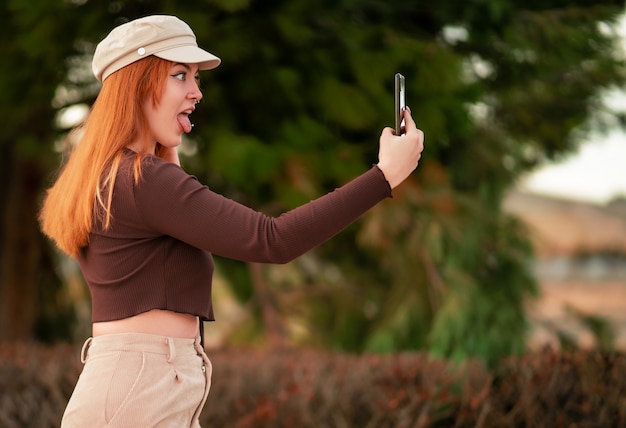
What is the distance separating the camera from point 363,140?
6.19m

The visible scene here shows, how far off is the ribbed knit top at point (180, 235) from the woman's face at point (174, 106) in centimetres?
10

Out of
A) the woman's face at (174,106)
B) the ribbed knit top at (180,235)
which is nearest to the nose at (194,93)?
the woman's face at (174,106)

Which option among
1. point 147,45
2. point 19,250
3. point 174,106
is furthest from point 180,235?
point 19,250

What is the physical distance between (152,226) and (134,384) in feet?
1.19

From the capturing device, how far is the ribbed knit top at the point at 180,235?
73.9 inches

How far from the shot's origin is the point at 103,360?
2014 mm

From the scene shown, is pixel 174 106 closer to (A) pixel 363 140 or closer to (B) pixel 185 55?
(B) pixel 185 55

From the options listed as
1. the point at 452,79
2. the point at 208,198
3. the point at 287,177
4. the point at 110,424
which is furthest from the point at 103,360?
the point at 287,177

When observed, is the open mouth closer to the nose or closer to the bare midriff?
the nose

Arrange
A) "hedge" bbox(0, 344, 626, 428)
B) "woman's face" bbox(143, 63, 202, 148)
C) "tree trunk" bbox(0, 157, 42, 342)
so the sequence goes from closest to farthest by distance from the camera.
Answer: "woman's face" bbox(143, 63, 202, 148), "hedge" bbox(0, 344, 626, 428), "tree trunk" bbox(0, 157, 42, 342)

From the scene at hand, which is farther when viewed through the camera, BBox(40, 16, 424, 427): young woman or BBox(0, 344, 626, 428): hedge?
BBox(0, 344, 626, 428): hedge

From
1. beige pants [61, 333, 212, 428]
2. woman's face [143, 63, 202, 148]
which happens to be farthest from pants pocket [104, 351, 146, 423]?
woman's face [143, 63, 202, 148]

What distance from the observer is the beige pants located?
1.97 m

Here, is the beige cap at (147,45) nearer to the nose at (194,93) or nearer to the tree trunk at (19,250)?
the nose at (194,93)
